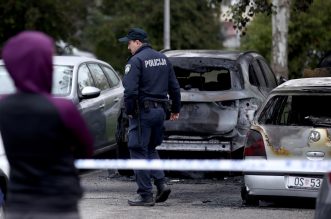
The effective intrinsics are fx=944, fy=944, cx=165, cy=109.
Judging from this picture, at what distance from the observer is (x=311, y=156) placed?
9.45m

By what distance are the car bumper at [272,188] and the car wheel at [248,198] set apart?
161 mm

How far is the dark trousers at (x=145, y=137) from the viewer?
382 inches

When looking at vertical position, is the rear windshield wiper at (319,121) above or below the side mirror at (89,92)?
above

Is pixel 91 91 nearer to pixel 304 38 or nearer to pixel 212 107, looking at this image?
pixel 212 107

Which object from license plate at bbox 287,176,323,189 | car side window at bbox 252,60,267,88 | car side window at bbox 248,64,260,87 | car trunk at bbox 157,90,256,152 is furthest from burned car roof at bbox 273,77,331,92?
car side window at bbox 252,60,267,88

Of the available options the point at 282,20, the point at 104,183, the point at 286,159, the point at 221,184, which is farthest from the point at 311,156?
the point at 282,20

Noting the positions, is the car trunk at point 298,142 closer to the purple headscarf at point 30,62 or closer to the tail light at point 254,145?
the tail light at point 254,145

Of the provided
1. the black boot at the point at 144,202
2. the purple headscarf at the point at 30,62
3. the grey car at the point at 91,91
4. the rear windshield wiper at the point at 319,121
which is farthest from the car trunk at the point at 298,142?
the purple headscarf at the point at 30,62

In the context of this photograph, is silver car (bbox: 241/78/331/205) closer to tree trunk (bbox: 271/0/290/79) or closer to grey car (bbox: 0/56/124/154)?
grey car (bbox: 0/56/124/154)

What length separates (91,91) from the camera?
11.7 metres

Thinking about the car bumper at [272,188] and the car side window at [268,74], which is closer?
the car bumper at [272,188]

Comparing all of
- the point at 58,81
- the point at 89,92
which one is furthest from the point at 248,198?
the point at 58,81

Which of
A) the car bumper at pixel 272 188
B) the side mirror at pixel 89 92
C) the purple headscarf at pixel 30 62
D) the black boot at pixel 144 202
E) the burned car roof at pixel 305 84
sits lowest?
the black boot at pixel 144 202

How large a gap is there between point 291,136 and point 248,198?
2.77 feet
